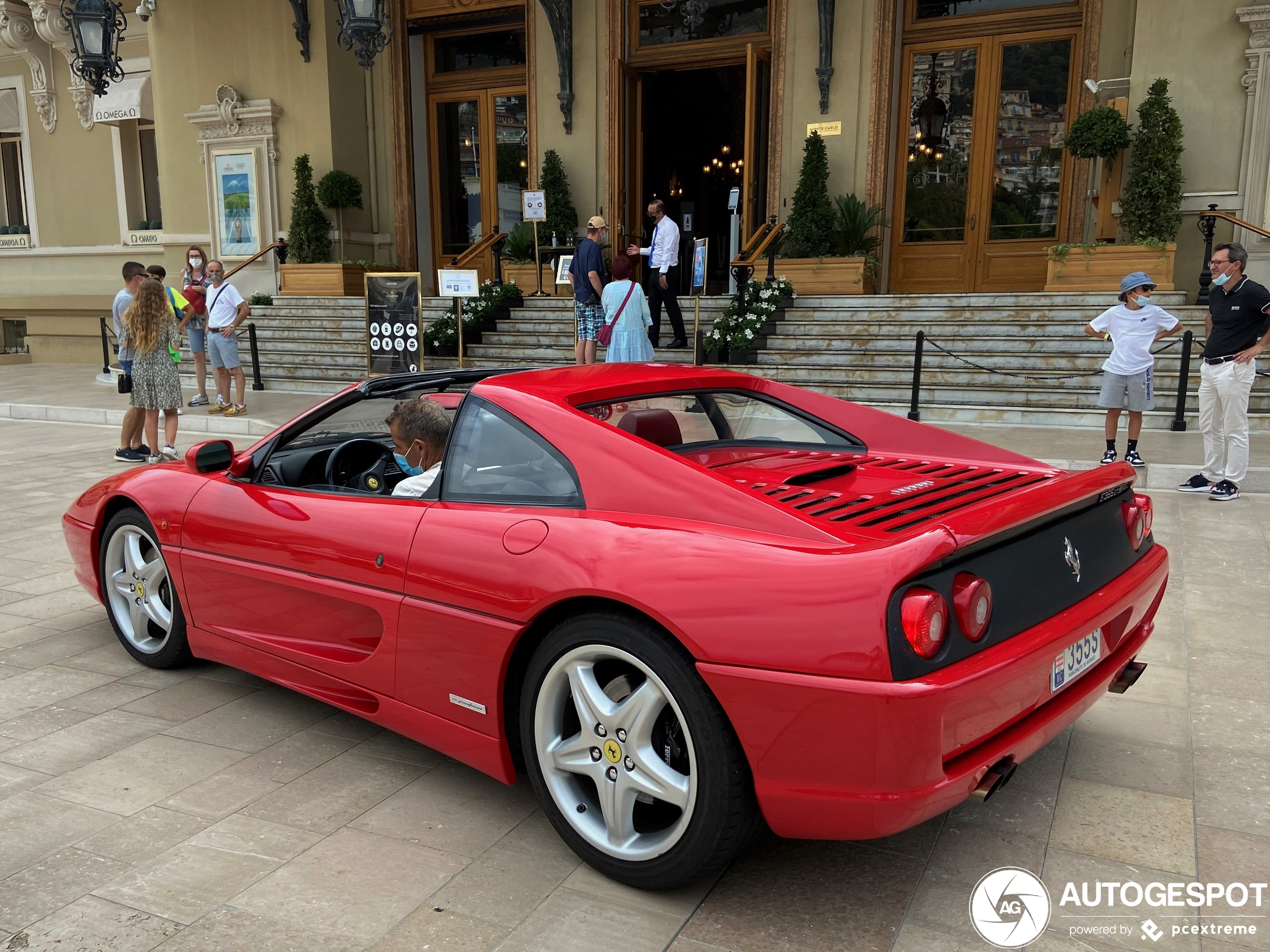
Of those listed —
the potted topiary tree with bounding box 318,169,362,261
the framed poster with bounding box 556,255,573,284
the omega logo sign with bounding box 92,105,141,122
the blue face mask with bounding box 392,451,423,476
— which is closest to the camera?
the blue face mask with bounding box 392,451,423,476

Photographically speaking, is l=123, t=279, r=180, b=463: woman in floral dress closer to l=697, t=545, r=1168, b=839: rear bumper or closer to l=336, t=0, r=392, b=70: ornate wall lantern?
l=336, t=0, r=392, b=70: ornate wall lantern

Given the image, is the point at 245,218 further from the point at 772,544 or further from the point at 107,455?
the point at 772,544

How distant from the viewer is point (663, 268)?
13.1 m

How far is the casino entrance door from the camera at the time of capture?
1603 cm

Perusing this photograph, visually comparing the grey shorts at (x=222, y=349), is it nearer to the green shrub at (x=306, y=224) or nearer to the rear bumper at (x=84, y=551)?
the green shrub at (x=306, y=224)

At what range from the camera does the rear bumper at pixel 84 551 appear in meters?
4.27

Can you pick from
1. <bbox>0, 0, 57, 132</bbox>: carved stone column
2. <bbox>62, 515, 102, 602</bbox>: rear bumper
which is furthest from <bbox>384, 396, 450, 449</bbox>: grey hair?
<bbox>0, 0, 57, 132</bbox>: carved stone column

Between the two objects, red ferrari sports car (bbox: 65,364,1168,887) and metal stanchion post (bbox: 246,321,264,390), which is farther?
metal stanchion post (bbox: 246,321,264,390)

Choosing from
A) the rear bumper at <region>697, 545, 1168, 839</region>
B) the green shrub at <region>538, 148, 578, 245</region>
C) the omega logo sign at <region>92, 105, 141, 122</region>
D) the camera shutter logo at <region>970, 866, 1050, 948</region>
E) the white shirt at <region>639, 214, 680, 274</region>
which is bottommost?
the camera shutter logo at <region>970, 866, 1050, 948</region>

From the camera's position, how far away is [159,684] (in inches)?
157

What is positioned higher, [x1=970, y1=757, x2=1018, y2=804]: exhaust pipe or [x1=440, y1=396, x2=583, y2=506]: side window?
[x1=440, y1=396, x2=583, y2=506]: side window

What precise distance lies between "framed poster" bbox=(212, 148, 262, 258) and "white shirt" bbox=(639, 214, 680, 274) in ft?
30.6

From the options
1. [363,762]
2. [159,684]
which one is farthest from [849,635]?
[159,684]

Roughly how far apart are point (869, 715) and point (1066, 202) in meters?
14.5
